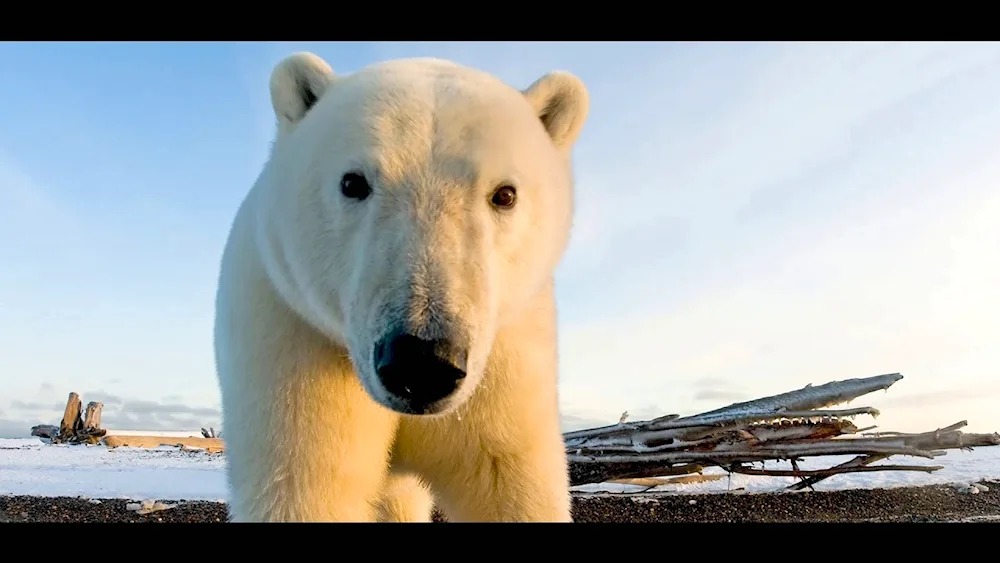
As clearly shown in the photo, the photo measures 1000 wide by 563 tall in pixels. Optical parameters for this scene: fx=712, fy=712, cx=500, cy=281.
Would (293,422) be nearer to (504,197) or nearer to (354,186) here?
(354,186)

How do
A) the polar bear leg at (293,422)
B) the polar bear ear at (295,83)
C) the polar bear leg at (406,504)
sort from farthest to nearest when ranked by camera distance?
1. the polar bear leg at (406,504)
2. the polar bear ear at (295,83)
3. the polar bear leg at (293,422)

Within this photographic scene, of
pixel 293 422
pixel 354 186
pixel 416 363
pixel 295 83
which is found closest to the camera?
pixel 416 363

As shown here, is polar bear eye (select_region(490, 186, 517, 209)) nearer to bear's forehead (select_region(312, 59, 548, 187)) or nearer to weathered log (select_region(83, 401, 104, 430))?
bear's forehead (select_region(312, 59, 548, 187))

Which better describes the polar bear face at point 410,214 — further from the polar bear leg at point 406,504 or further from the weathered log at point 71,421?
the weathered log at point 71,421

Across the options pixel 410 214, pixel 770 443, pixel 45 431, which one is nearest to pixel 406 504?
pixel 410 214

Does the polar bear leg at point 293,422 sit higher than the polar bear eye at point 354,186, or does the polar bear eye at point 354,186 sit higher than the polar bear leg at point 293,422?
the polar bear eye at point 354,186

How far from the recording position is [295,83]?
2.50 m

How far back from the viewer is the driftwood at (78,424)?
1179 cm

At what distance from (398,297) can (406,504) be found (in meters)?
2.14

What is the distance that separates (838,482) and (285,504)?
600 centimetres

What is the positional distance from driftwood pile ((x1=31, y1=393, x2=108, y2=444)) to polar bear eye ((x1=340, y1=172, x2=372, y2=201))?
1173 centimetres

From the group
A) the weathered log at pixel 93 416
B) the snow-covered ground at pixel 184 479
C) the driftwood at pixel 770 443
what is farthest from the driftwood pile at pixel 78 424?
the driftwood at pixel 770 443

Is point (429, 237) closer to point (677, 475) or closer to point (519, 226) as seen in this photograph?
point (519, 226)
